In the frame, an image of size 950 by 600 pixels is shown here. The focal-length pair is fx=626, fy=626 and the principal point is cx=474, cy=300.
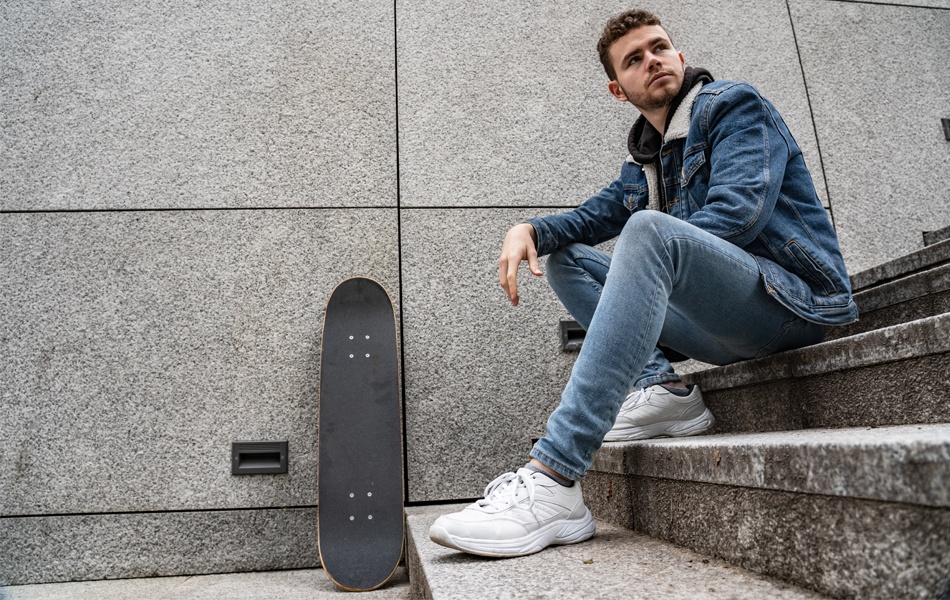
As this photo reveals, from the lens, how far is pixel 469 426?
6.39ft

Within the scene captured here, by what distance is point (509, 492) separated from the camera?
1.03 m

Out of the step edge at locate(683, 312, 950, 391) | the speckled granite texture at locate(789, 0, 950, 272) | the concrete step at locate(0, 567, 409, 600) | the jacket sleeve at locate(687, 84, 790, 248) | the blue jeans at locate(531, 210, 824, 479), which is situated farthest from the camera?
the speckled granite texture at locate(789, 0, 950, 272)

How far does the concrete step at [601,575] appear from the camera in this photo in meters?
0.73

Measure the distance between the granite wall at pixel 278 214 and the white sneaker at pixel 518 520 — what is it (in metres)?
0.90

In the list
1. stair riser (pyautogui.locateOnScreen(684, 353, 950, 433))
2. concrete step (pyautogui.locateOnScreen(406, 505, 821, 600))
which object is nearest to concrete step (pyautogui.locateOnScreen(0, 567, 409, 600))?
concrete step (pyautogui.locateOnScreen(406, 505, 821, 600))

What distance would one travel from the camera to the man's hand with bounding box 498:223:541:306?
4.24 feet

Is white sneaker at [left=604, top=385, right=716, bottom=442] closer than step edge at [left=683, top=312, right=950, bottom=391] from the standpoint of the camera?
No

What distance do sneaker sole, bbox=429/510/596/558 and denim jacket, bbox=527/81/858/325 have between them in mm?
568

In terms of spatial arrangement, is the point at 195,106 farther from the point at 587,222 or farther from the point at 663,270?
the point at 663,270

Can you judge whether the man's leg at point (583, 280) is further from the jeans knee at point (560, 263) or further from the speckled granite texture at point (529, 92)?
the speckled granite texture at point (529, 92)

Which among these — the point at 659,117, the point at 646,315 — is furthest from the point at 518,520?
the point at 659,117

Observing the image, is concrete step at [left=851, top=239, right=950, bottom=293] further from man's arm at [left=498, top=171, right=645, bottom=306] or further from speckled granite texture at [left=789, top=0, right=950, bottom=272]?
man's arm at [left=498, top=171, right=645, bottom=306]

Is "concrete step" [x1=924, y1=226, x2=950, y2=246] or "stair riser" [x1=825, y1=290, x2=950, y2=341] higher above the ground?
"concrete step" [x1=924, y1=226, x2=950, y2=246]

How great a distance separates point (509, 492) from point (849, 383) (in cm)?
60
